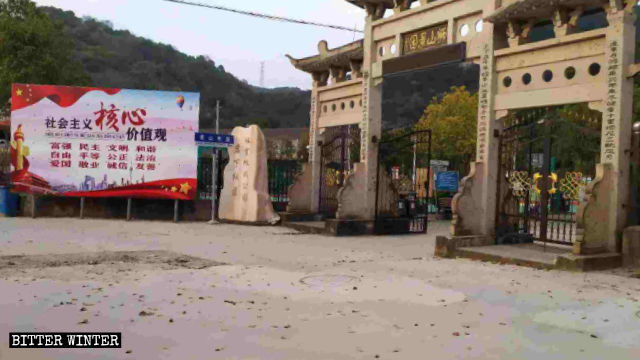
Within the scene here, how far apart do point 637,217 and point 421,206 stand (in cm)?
1114

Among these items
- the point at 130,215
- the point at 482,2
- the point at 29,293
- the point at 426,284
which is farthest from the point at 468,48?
the point at 130,215

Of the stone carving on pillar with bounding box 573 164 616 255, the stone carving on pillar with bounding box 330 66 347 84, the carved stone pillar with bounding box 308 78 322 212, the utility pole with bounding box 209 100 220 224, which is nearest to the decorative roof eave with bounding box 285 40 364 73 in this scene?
the stone carving on pillar with bounding box 330 66 347 84

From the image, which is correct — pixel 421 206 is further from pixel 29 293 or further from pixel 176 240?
pixel 29 293

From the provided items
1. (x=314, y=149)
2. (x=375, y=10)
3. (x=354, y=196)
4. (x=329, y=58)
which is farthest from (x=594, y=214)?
(x=314, y=149)

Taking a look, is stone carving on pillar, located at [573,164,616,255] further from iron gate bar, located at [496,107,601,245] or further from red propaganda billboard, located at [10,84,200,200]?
red propaganda billboard, located at [10,84,200,200]

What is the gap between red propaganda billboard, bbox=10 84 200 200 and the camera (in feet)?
51.1

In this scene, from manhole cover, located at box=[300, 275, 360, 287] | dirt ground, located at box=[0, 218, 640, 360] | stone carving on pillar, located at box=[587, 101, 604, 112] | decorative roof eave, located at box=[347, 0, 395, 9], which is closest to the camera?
dirt ground, located at box=[0, 218, 640, 360]

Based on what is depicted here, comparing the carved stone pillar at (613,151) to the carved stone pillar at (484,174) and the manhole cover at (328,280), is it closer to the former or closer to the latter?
the carved stone pillar at (484,174)

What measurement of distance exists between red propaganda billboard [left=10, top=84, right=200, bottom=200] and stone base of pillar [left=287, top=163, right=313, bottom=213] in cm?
271

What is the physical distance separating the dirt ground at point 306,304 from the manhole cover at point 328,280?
1.0 inches

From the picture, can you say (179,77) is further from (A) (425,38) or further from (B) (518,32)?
(B) (518,32)

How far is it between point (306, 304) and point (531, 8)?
20.9ft

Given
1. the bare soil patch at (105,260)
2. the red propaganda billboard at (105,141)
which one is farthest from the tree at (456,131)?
the bare soil patch at (105,260)

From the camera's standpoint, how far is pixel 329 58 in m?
15.4
